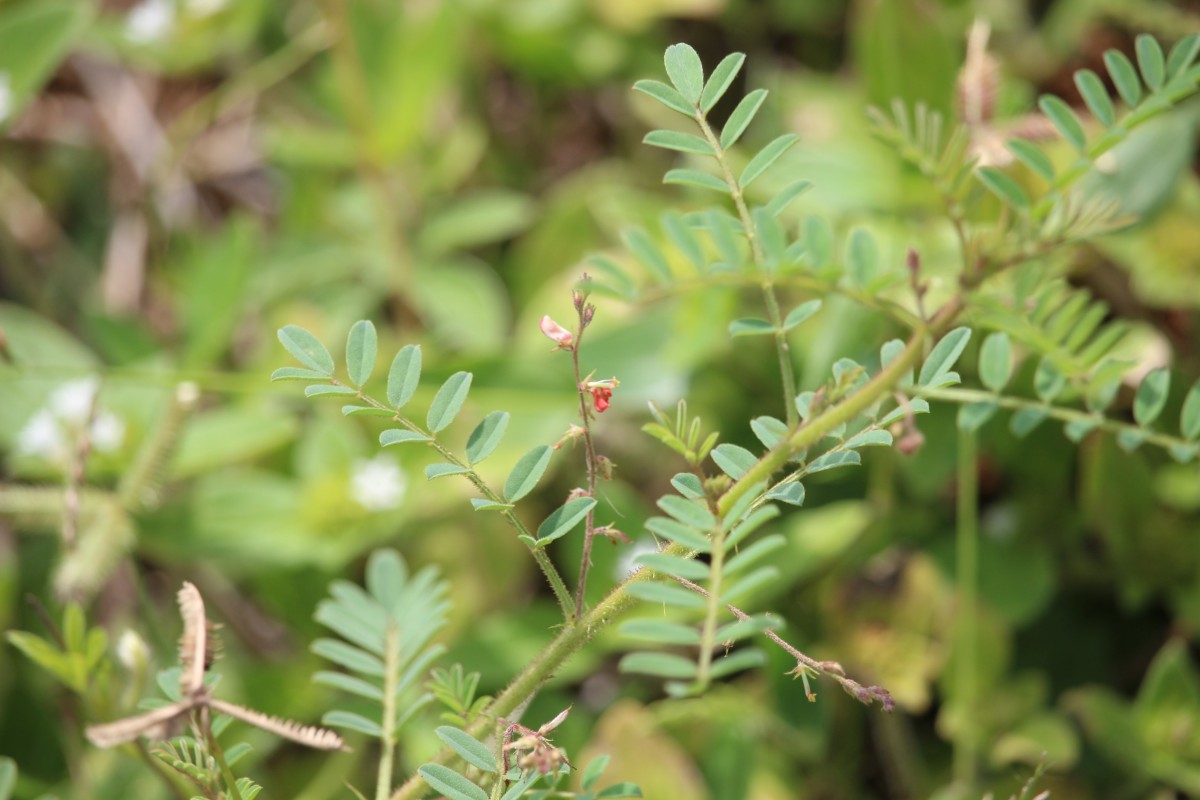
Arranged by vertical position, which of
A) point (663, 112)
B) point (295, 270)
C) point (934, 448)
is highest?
point (663, 112)

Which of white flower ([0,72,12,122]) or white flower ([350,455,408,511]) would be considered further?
white flower ([0,72,12,122])

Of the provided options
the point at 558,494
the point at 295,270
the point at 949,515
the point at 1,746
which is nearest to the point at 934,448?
the point at 949,515

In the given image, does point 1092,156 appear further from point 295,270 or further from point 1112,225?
point 295,270

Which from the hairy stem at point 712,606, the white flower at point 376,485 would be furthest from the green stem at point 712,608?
the white flower at point 376,485

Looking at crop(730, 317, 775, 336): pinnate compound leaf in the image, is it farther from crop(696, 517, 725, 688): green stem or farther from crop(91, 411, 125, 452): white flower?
crop(91, 411, 125, 452): white flower

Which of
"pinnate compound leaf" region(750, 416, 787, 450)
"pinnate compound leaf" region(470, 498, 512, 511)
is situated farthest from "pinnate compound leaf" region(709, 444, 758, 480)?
"pinnate compound leaf" region(470, 498, 512, 511)

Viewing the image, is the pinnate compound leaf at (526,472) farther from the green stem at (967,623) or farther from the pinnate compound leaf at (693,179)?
the green stem at (967,623)
